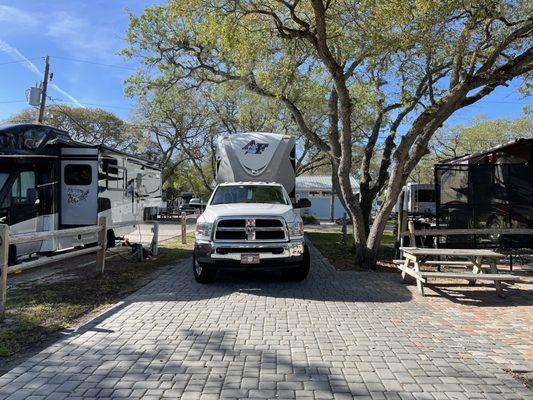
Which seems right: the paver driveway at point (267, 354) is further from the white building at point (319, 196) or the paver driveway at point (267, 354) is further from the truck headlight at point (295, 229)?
the white building at point (319, 196)

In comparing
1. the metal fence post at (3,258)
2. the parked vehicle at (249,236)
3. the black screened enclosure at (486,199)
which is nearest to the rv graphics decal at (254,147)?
the parked vehicle at (249,236)

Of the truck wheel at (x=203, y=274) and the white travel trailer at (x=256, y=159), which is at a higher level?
the white travel trailer at (x=256, y=159)

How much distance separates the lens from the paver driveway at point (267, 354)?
4.11 meters

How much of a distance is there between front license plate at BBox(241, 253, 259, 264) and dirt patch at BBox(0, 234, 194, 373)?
2049 millimetres

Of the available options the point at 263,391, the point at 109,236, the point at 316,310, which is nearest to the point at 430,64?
the point at 316,310

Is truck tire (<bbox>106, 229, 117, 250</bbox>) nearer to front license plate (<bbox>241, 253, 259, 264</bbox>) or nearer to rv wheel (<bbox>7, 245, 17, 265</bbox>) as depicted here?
rv wheel (<bbox>7, 245, 17, 265</bbox>)

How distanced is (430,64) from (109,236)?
10269 millimetres

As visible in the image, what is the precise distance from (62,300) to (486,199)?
872 centimetres

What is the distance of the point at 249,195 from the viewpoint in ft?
32.9

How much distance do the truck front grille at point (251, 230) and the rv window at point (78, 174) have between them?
195 inches

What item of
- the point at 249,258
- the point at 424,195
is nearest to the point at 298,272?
the point at 249,258

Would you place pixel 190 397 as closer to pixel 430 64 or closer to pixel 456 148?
pixel 430 64

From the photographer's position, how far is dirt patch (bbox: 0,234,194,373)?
17.8ft

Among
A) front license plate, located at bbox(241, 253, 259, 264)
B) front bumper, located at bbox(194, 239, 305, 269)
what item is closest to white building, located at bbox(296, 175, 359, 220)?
front bumper, located at bbox(194, 239, 305, 269)
